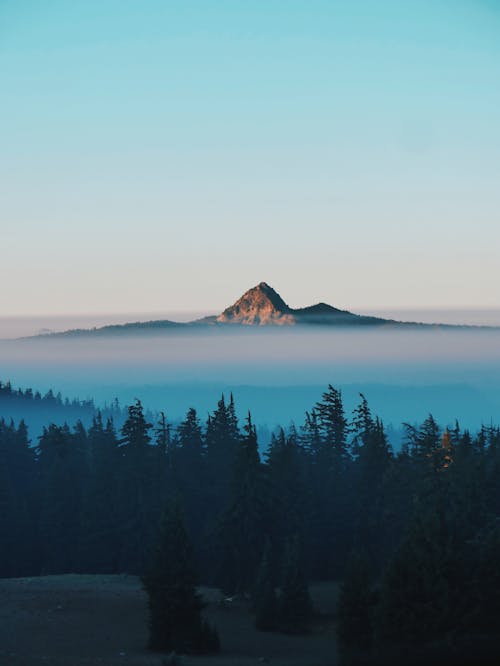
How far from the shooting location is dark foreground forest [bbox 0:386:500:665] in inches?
1032

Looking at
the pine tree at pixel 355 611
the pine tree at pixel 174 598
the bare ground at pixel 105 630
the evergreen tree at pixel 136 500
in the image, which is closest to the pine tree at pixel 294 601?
the bare ground at pixel 105 630

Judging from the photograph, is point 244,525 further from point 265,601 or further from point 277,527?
point 265,601

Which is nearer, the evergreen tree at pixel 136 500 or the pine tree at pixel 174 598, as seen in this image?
the pine tree at pixel 174 598

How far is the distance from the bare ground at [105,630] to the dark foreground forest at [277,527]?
96 centimetres

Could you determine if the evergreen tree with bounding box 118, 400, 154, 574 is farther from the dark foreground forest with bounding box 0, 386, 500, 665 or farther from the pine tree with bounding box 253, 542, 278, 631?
the pine tree with bounding box 253, 542, 278, 631

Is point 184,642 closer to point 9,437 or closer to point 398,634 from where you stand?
point 398,634

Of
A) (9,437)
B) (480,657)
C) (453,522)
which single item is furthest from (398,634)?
(9,437)

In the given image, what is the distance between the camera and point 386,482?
50438 millimetres

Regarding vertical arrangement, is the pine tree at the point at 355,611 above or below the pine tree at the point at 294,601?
above

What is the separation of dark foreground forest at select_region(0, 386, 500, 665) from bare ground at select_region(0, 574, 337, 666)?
0.96m

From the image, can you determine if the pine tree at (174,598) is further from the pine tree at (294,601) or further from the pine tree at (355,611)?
the pine tree at (294,601)

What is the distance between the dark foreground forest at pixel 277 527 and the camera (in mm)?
26203

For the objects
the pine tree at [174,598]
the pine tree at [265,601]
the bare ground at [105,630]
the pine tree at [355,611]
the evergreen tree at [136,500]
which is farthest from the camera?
the evergreen tree at [136,500]

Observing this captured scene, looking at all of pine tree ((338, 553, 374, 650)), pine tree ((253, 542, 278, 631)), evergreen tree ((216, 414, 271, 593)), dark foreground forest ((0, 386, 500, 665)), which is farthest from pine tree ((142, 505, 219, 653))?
evergreen tree ((216, 414, 271, 593))
